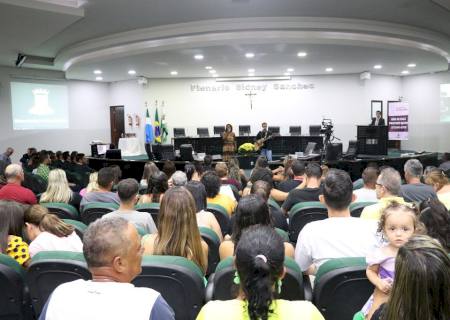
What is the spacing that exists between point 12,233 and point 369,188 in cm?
338

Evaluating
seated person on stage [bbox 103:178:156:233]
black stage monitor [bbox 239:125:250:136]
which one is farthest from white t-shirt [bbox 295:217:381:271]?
black stage monitor [bbox 239:125:250:136]

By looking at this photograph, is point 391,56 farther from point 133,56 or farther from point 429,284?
point 429,284

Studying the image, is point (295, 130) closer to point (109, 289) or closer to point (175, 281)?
point (175, 281)

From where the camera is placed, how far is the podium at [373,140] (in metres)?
12.3

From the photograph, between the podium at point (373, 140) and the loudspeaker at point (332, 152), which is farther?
the podium at point (373, 140)

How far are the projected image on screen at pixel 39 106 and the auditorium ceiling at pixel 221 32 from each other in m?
1.93

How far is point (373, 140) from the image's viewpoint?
1250 cm

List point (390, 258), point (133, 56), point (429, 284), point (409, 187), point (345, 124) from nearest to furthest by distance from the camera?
point (429, 284) < point (390, 258) < point (409, 187) < point (133, 56) < point (345, 124)

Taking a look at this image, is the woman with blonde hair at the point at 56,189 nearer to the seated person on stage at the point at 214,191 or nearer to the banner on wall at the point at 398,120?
the seated person on stage at the point at 214,191

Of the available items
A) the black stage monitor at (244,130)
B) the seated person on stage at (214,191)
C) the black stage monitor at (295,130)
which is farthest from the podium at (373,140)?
the seated person on stage at (214,191)

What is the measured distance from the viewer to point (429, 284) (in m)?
1.08

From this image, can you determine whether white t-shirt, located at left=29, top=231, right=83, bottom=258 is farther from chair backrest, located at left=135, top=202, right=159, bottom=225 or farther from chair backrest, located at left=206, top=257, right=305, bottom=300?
chair backrest, located at left=206, top=257, right=305, bottom=300

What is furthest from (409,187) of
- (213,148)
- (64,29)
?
(213,148)

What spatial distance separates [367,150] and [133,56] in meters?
7.45
